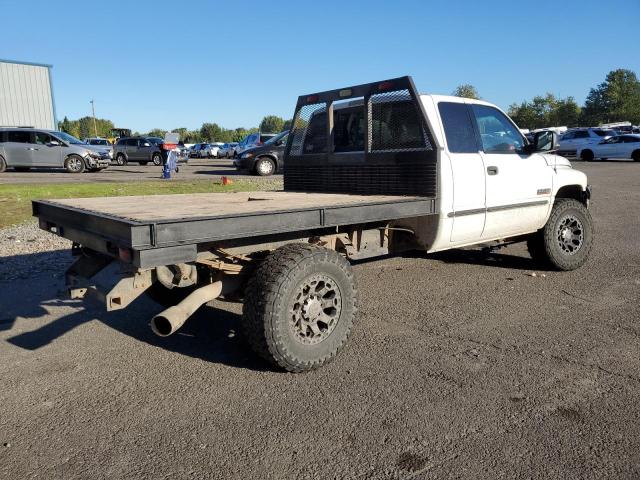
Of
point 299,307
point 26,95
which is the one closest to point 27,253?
point 299,307

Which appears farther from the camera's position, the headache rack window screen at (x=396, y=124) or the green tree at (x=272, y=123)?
the green tree at (x=272, y=123)

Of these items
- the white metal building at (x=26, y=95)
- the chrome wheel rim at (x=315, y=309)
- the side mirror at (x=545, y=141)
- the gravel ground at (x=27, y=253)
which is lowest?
the gravel ground at (x=27, y=253)

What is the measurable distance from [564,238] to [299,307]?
13.8 feet

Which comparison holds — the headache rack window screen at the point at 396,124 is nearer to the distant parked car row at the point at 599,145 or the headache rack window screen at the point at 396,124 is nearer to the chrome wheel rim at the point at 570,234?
the chrome wheel rim at the point at 570,234

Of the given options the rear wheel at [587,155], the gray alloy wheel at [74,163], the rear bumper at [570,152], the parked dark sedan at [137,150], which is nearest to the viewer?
the gray alloy wheel at [74,163]

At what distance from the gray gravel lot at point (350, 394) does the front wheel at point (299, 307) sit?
19 centimetres

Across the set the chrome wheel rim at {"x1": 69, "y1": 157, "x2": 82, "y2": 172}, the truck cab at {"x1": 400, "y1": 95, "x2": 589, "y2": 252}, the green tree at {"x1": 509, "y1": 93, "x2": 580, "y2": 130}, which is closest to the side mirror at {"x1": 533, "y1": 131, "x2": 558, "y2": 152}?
the truck cab at {"x1": 400, "y1": 95, "x2": 589, "y2": 252}

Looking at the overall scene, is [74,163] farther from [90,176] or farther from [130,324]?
[130,324]

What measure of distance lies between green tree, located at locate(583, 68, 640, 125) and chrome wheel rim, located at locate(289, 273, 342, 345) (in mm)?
87720

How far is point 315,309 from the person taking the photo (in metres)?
3.87

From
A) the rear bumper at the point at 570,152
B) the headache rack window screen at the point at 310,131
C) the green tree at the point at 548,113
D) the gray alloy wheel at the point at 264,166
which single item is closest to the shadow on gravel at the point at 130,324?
the headache rack window screen at the point at 310,131

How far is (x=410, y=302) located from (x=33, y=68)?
1235 inches

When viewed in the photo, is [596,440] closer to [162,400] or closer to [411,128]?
[162,400]

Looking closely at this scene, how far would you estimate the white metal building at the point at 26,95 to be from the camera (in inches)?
1142
